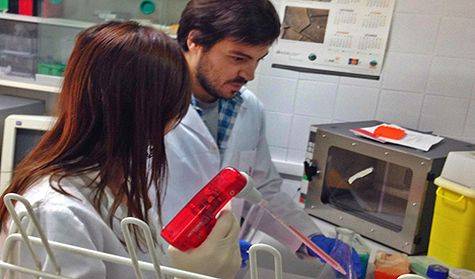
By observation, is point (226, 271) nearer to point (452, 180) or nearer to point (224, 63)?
point (224, 63)

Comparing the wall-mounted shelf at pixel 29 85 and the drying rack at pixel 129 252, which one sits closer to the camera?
the drying rack at pixel 129 252

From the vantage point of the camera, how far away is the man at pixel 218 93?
52.7 inches

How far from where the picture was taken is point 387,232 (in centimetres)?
155

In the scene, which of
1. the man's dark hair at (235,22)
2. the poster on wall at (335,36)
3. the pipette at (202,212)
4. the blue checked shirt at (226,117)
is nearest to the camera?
the pipette at (202,212)

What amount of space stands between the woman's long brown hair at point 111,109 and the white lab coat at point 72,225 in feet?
0.06

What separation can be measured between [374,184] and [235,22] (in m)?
0.75

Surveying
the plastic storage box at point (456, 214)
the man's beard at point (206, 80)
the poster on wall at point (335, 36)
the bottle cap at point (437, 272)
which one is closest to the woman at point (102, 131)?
the man's beard at point (206, 80)

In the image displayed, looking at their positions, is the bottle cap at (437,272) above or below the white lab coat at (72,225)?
below

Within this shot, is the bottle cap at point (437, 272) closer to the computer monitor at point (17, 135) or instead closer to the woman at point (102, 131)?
the woman at point (102, 131)

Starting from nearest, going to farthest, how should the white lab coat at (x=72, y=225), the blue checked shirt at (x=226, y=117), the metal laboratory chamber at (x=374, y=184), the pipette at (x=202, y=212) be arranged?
the pipette at (x=202, y=212) < the white lab coat at (x=72, y=225) < the metal laboratory chamber at (x=374, y=184) < the blue checked shirt at (x=226, y=117)

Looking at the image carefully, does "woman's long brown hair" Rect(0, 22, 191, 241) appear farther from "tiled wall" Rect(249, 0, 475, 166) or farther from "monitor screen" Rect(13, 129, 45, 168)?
"tiled wall" Rect(249, 0, 475, 166)

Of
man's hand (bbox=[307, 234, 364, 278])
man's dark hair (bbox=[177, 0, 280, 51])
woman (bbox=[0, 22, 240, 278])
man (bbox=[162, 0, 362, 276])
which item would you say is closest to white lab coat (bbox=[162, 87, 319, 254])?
man (bbox=[162, 0, 362, 276])

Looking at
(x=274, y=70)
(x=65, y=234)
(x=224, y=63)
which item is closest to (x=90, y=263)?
(x=65, y=234)

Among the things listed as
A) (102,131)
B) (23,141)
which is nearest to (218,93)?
(102,131)
